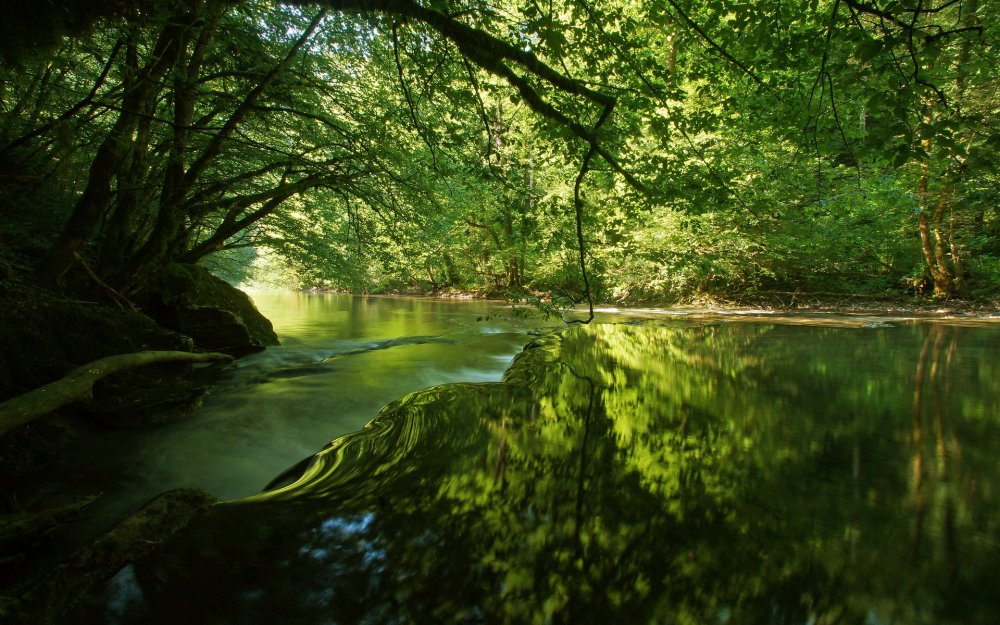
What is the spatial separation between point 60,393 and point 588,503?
145 inches

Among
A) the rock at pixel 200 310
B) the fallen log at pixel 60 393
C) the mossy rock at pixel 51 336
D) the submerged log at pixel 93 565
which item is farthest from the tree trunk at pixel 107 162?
the submerged log at pixel 93 565

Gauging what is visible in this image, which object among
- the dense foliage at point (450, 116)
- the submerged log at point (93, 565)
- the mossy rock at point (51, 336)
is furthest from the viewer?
the mossy rock at point (51, 336)

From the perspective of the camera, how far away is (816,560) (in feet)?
6.98

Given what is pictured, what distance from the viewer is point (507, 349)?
884cm

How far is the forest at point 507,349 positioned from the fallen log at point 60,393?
0.07 feet

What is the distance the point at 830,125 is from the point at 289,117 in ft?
24.2

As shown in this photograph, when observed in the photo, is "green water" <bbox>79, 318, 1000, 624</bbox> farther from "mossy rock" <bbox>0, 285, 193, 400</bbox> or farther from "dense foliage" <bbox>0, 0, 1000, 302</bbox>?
"mossy rock" <bbox>0, 285, 193, 400</bbox>

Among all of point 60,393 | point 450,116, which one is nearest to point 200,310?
point 60,393

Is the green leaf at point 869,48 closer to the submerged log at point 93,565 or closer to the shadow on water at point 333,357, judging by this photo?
the submerged log at point 93,565

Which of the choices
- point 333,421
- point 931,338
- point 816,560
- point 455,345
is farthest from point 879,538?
point 931,338

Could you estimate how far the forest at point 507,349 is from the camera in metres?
2.09

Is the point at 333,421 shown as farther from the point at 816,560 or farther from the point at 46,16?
the point at 816,560

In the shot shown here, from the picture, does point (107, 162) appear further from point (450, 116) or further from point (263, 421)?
point (450, 116)

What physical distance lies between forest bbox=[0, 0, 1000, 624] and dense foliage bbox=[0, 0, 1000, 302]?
0.19ft
